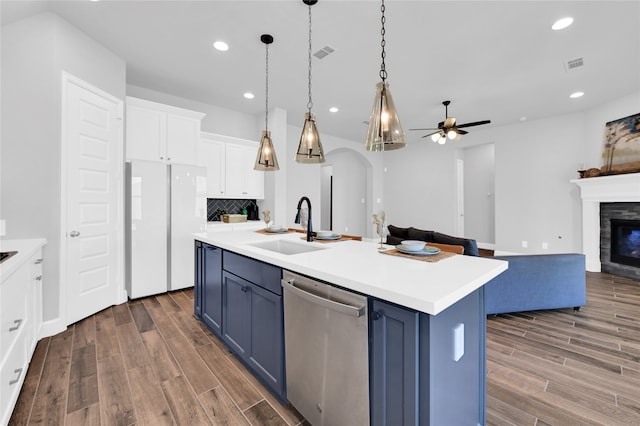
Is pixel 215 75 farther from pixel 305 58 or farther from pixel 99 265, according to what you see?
pixel 99 265

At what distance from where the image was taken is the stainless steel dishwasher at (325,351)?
1129mm

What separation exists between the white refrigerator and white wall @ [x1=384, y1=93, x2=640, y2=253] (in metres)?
5.74

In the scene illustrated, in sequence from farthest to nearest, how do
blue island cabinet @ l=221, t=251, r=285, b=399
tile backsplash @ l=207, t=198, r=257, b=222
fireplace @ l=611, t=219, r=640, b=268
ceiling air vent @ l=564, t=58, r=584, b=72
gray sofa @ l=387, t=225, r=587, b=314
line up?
tile backsplash @ l=207, t=198, r=257, b=222 < fireplace @ l=611, t=219, r=640, b=268 < ceiling air vent @ l=564, t=58, r=584, b=72 < gray sofa @ l=387, t=225, r=587, b=314 < blue island cabinet @ l=221, t=251, r=285, b=399

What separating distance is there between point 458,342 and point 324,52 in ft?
10.3

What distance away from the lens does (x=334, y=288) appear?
1222 mm

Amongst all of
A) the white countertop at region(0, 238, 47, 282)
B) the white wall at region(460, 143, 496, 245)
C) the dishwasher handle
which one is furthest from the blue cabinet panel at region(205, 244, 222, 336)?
the white wall at region(460, 143, 496, 245)

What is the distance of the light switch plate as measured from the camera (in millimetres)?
1079

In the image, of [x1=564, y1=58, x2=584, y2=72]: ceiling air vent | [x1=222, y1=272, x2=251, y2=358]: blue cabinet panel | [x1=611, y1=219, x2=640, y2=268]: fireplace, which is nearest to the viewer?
[x1=222, y1=272, x2=251, y2=358]: blue cabinet panel

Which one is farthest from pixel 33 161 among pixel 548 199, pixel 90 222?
pixel 548 199

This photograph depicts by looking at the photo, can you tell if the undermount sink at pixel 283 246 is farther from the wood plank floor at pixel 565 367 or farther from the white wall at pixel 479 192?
the white wall at pixel 479 192

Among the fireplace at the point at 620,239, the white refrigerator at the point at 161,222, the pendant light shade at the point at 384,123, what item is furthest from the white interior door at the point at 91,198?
the fireplace at the point at 620,239

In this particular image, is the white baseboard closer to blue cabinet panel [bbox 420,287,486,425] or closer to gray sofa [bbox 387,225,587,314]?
blue cabinet panel [bbox 420,287,486,425]

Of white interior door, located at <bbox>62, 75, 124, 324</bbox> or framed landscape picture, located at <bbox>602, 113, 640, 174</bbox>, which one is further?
framed landscape picture, located at <bbox>602, 113, 640, 174</bbox>

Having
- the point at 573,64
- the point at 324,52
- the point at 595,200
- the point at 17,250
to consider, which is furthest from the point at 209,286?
the point at 595,200
